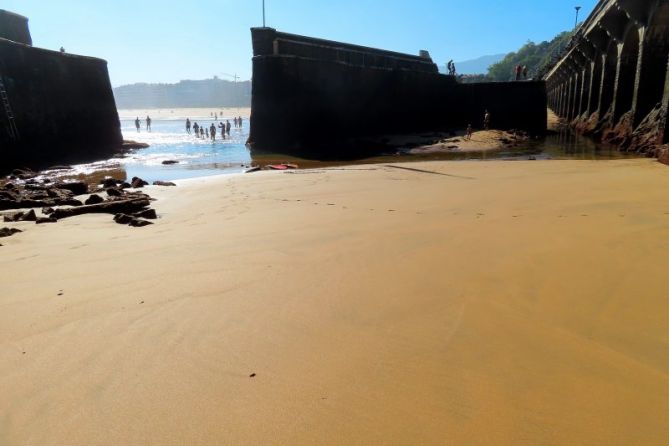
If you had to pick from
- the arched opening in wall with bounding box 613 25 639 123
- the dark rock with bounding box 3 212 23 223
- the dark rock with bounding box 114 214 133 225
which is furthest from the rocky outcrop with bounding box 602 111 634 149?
the dark rock with bounding box 3 212 23 223

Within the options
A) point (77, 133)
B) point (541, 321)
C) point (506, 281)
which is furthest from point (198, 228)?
point (77, 133)

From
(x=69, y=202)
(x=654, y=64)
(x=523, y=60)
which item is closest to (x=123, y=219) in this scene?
(x=69, y=202)

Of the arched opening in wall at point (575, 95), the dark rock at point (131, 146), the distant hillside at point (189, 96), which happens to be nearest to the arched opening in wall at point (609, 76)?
the arched opening in wall at point (575, 95)

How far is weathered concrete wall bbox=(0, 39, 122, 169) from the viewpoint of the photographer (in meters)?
15.0

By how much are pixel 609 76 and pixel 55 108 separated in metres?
23.9

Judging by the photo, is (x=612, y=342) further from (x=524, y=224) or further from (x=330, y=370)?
(x=524, y=224)

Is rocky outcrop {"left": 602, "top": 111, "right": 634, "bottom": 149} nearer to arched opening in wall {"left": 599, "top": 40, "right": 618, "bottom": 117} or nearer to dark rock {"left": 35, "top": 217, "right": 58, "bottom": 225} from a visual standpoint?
arched opening in wall {"left": 599, "top": 40, "right": 618, "bottom": 117}

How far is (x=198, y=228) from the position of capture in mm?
4438

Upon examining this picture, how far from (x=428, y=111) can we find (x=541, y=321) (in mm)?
23964

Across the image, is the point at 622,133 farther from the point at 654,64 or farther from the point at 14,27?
the point at 14,27

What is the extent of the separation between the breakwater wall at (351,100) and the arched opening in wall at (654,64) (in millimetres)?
9270

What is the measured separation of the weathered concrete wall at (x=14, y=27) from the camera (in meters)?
17.6

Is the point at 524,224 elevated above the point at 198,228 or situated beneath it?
elevated above

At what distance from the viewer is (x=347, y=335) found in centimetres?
193
